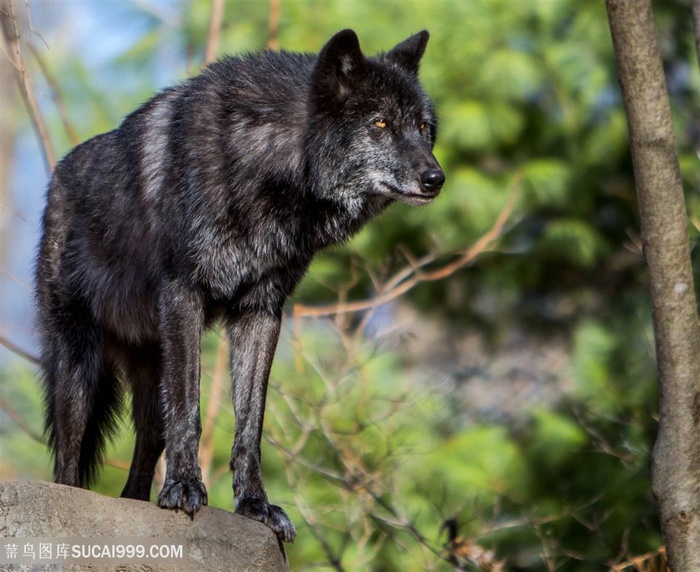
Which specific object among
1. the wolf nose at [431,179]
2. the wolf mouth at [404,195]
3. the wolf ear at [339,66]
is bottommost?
the wolf mouth at [404,195]

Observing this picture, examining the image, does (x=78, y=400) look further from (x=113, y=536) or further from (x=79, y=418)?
(x=113, y=536)

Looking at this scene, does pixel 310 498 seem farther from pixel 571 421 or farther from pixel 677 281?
pixel 677 281

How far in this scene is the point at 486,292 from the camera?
450 inches

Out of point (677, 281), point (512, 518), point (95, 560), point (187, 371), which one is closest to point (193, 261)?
point (187, 371)

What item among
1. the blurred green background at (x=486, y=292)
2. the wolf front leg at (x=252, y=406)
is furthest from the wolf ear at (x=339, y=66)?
the blurred green background at (x=486, y=292)

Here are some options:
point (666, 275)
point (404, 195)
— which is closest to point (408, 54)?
point (404, 195)

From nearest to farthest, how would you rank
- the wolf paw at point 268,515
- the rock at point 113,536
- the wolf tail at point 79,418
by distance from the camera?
the rock at point 113,536 < the wolf paw at point 268,515 < the wolf tail at point 79,418

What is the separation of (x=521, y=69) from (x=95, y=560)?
7.79 metres

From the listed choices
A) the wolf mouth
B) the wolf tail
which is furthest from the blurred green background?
the wolf mouth

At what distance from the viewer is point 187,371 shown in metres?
4.47

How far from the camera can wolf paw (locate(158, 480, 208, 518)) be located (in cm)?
413

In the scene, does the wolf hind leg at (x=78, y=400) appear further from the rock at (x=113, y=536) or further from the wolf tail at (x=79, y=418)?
the rock at (x=113, y=536)

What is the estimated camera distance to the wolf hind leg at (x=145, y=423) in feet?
16.8

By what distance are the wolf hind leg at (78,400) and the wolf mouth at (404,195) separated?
166cm
